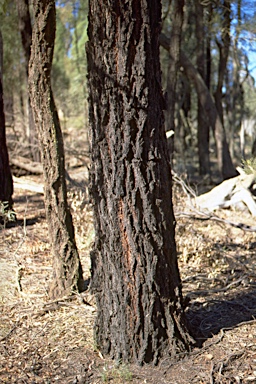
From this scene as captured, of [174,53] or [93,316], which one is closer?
[93,316]

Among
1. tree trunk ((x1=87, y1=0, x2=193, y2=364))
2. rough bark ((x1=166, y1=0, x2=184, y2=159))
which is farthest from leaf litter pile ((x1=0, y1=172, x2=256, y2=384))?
rough bark ((x1=166, y1=0, x2=184, y2=159))

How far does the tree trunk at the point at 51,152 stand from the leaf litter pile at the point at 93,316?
0.26m

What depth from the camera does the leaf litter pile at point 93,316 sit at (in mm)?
3154

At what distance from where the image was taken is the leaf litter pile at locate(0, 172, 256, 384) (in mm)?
3154

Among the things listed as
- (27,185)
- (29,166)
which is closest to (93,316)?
(27,185)

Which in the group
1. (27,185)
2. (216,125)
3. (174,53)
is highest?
(174,53)

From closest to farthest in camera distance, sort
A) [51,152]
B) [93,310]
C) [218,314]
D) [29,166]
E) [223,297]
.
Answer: [218,314], [93,310], [51,152], [223,297], [29,166]

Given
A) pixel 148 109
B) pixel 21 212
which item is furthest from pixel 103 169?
pixel 21 212

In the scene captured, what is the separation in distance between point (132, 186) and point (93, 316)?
1503 millimetres

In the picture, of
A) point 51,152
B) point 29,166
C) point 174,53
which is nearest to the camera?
point 51,152

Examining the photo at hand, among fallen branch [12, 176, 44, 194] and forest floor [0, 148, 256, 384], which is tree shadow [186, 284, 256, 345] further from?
fallen branch [12, 176, 44, 194]

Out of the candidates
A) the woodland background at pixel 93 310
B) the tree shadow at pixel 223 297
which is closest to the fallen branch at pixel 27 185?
the woodland background at pixel 93 310

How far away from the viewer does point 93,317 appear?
4047 mm

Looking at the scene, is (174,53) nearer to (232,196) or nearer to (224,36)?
(232,196)
